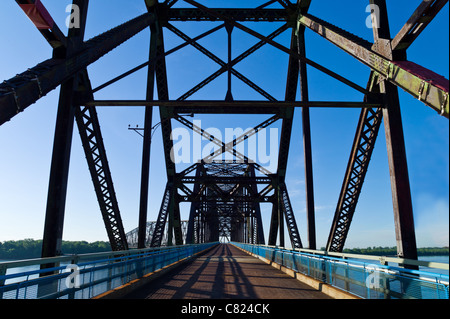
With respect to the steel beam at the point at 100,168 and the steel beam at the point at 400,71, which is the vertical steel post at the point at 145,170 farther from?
the steel beam at the point at 400,71

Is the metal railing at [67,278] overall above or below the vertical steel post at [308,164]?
below

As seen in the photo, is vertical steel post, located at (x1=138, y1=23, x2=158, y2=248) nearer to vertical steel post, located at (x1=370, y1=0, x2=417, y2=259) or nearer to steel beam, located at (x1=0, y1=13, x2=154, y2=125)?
steel beam, located at (x1=0, y1=13, x2=154, y2=125)

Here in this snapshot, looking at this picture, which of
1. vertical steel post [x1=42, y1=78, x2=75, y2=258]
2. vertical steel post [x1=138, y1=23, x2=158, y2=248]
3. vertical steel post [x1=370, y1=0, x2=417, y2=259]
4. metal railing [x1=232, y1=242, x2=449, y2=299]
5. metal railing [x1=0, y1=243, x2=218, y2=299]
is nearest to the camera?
metal railing [x1=0, y1=243, x2=218, y2=299]

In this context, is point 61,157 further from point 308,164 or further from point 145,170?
point 308,164

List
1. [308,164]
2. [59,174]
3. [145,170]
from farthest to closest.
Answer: [308,164] < [145,170] < [59,174]

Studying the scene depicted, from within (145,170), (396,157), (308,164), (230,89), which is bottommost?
(396,157)

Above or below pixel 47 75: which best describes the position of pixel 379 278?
below

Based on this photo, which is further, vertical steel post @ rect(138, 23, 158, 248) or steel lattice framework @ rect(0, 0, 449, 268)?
vertical steel post @ rect(138, 23, 158, 248)

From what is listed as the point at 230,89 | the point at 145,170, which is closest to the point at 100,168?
the point at 145,170

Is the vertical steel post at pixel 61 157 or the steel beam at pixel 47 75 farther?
the vertical steel post at pixel 61 157

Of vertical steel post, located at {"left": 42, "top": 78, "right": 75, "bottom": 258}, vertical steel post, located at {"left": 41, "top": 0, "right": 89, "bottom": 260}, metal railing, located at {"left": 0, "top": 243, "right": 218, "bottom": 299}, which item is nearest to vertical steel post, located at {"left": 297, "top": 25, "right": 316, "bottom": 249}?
metal railing, located at {"left": 0, "top": 243, "right": 218, "bottom": 299}

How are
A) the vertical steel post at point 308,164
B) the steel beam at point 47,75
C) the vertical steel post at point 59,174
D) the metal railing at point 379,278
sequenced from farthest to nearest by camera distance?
the vertical steel post at point 308,164, the vertical steel post at point 59,174, the steel beam at point 47,75, the metal railing at point 379,278

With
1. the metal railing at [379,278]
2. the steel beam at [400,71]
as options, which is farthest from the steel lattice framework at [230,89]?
the metal railing at [379,278]
